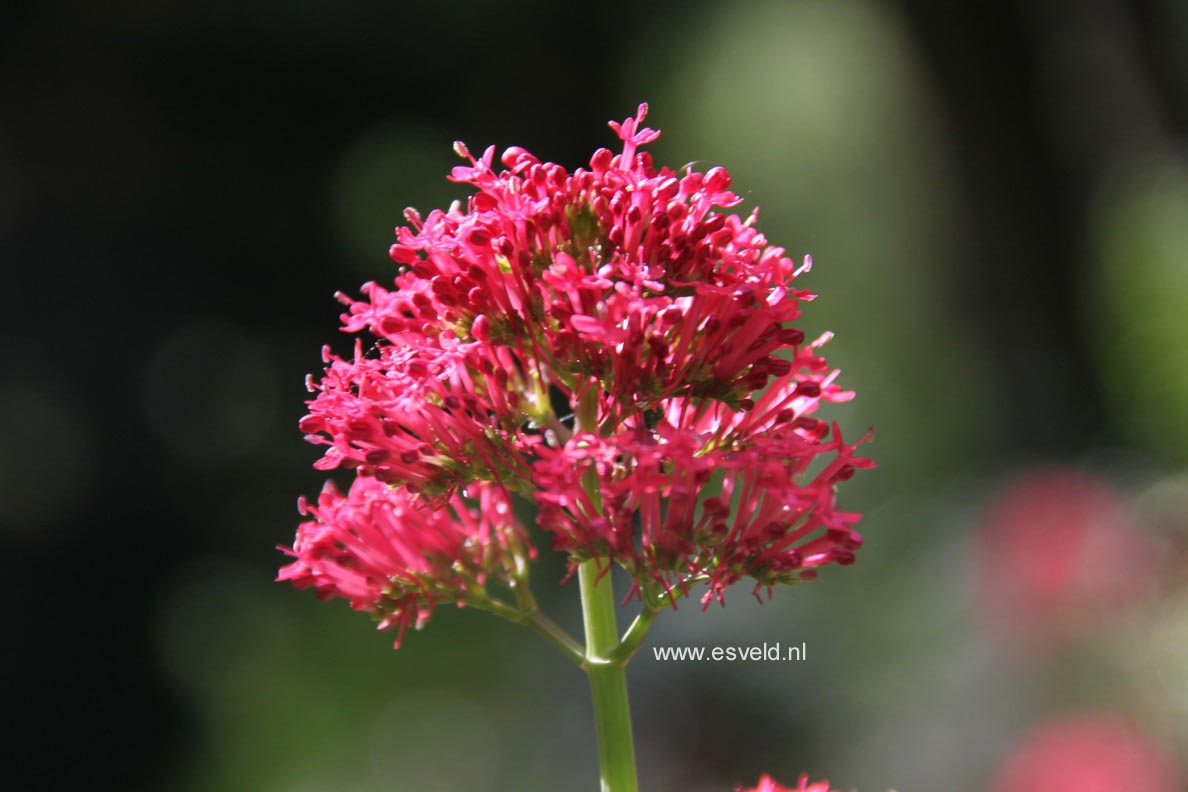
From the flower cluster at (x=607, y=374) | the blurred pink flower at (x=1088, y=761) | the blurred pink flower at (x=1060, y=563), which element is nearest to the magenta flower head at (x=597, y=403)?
the flower cluster at (x=607, y=374)

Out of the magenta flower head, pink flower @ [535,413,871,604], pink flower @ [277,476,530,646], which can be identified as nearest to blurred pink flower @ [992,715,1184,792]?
the magenta flower head

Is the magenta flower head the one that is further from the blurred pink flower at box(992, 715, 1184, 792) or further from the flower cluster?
the blurred pink flower at box(992, 715, 1184, 792)

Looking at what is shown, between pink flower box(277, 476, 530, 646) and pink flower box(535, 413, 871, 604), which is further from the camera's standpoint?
pink flower box(277, 476, 530, 646)

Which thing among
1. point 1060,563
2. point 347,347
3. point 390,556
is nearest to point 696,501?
point 390,556

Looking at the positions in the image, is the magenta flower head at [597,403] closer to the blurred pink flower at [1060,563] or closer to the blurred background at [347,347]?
the blurred background at [347,347]

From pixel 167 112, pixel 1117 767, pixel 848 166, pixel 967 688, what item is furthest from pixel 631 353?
pixel 848 166

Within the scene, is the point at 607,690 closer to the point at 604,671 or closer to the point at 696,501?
the point at 604,671
